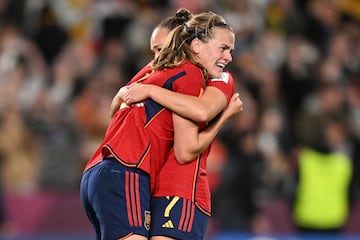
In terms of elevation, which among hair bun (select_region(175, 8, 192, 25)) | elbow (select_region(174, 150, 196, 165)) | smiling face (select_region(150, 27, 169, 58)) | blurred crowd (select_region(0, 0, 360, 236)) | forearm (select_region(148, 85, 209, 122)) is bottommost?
blurred crowd (select_region(0, 0, 360, 236))

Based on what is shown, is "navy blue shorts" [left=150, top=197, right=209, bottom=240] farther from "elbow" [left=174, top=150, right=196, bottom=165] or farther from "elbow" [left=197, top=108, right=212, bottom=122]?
"elbow" [left=197, top=108, right=212, bottom=122]

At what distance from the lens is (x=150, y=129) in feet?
20.2

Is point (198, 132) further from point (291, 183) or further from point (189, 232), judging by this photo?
point (291, 183)

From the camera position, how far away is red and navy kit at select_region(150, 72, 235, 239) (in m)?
6.12

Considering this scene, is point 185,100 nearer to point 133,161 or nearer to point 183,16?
point 133,161

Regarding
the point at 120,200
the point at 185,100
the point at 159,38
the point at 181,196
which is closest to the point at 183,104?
the point at 185,100

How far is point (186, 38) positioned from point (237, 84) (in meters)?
6.30

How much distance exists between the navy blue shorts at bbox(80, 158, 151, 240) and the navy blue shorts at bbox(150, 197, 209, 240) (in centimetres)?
6

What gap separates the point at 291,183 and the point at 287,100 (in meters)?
2.15

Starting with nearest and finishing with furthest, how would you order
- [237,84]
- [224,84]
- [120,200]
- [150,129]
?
1. [120,200]
2. [150,129]
3. [224,84]
4. [237,84]

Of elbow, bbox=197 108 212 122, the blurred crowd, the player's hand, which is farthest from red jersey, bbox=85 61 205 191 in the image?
the blurred crowd

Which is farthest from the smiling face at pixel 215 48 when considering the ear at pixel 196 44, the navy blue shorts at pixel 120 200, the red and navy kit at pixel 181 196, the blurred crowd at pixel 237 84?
the blurred crowd at pixel 237 84

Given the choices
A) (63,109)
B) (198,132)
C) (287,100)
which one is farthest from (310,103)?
(198,132)

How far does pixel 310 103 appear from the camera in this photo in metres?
13.2
